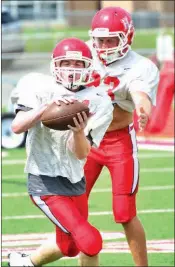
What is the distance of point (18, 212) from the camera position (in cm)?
838

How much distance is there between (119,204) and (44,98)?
3.83 feet

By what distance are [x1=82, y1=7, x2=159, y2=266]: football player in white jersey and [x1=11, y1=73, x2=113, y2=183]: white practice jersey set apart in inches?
24.5

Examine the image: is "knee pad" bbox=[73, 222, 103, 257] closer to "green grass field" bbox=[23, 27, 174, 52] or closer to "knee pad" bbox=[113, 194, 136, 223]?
"knee pad" bbox=[113, 194, 136, 223]

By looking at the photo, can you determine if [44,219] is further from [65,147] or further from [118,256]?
[65,147]

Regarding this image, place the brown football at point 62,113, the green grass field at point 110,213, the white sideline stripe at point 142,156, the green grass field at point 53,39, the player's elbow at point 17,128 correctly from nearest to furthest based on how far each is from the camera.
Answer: the brown football at point 62,113 < the player's elbow at point 17,128 < the green grass field at point 110,213 < the white sideline stripe at point 142,156 < the green grass field at point 53,39

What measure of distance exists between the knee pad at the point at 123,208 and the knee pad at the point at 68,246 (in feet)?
1.69

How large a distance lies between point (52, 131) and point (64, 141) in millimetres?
91

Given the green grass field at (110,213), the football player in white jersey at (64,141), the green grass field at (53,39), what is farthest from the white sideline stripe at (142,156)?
the green grass field at (53,39)

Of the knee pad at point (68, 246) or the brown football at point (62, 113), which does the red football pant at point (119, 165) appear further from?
the brown football at point (62, 113)

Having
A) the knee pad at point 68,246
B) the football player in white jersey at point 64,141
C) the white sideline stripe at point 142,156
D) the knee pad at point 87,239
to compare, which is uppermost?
the football player in white jersey at point 64,141

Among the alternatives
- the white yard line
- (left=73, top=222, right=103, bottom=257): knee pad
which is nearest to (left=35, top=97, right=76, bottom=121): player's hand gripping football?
(left=73, top=222, right=103, bottom=257): knee pad

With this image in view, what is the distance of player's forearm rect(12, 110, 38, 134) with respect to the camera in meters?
4.96

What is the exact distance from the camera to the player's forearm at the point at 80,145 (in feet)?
16.4

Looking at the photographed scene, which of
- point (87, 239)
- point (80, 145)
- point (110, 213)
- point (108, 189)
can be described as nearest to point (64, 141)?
point (80, 145)
